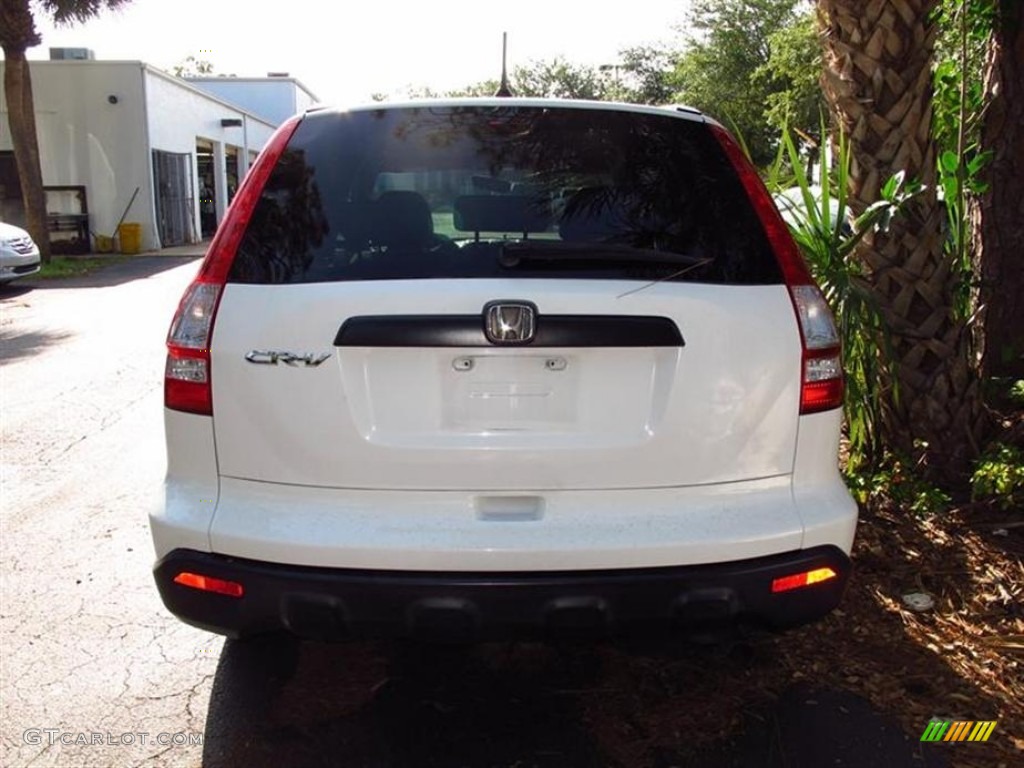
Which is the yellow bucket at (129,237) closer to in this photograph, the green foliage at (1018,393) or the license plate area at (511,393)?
the green foliage at (1018,393)

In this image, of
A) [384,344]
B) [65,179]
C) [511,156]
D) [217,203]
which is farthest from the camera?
[217,203]

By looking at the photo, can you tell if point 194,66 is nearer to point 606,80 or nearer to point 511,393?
point 606,80

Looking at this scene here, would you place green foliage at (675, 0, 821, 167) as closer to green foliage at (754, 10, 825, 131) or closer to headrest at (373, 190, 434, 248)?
green foliage at (754, 10, 825, 131)

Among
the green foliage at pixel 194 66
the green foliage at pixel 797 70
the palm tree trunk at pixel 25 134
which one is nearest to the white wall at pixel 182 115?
the palm tree trunk at pixel 25 134

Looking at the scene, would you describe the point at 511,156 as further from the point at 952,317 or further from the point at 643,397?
the point at 952,317

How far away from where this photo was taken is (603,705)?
3043 mm

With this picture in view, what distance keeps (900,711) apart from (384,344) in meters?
1.99

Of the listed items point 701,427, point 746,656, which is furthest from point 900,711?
point 701,427

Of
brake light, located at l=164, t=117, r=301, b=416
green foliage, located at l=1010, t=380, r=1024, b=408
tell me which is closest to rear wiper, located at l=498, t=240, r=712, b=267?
brake light, located at l=164, t=117, r=301, b=416

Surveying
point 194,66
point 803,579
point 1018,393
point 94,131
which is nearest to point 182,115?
point 94,131

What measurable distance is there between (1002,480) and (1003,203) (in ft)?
4.63

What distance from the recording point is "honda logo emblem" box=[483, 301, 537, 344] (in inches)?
94.6

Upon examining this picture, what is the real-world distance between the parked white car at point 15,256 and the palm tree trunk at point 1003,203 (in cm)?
1430

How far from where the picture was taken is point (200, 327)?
98.7 inches
